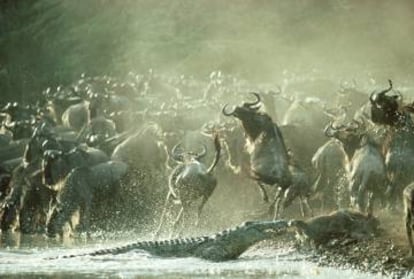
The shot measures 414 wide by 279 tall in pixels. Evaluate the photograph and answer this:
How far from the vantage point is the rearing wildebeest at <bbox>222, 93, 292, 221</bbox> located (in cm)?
2308

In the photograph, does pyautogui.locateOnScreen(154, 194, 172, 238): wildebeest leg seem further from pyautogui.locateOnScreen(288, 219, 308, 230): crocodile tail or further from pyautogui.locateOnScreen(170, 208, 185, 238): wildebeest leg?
pyautogui.locateOnScreen(288, 219, 308, 230): crocodile tail

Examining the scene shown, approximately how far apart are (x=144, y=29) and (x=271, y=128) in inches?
333

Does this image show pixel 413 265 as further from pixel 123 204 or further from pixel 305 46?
pixel 305 46

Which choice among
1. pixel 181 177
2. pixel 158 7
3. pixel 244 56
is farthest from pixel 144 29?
pixel 181 177

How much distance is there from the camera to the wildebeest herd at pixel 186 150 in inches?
888

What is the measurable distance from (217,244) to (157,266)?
3.69ft

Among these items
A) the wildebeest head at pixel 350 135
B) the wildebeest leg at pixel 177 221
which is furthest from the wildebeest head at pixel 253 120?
the wildebeest leg at pixel 177 221

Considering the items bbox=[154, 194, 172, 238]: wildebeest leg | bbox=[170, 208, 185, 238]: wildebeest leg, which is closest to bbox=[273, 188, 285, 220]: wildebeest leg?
bbox=[170, 208, 185, 238]: wildebeest leg

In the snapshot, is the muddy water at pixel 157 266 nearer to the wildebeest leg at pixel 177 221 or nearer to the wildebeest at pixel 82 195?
the wildebeest leg at pixel 177 221

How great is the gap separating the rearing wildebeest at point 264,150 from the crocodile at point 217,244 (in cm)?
210

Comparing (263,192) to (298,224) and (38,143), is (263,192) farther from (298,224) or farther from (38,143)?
(38,143)

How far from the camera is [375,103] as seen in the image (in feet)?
74.4

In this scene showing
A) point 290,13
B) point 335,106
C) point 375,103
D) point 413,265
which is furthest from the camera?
point 290,13

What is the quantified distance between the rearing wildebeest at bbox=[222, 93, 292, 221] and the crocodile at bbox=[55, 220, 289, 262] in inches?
82.8
